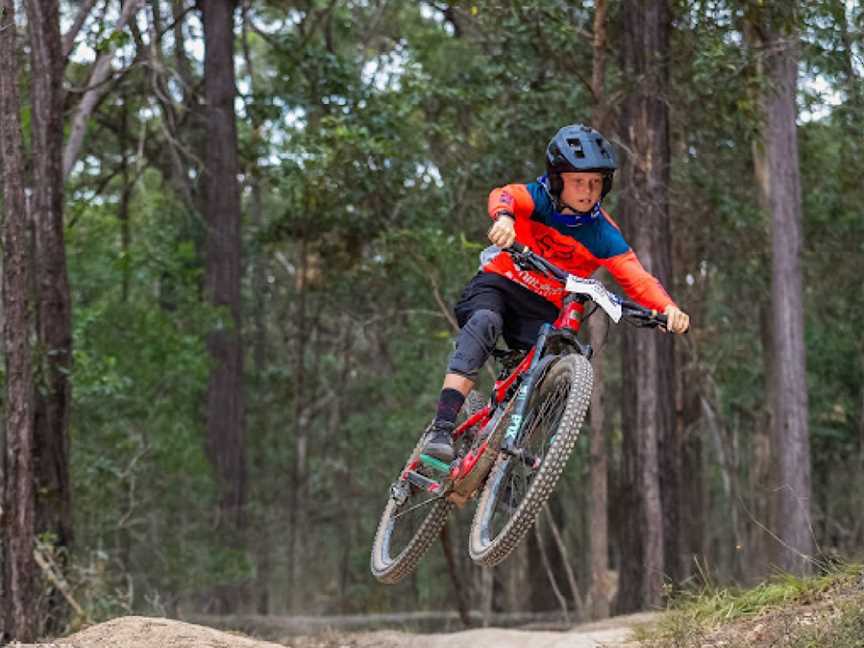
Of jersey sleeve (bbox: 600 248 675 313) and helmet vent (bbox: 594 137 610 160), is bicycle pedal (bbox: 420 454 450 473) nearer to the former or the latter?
jersey sleeve (bbox: 600 248 675 313)

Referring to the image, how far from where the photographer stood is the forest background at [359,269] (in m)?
13.4

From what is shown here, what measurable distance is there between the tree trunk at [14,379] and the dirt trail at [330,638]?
2.31 metres

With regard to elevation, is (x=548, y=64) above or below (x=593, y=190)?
above

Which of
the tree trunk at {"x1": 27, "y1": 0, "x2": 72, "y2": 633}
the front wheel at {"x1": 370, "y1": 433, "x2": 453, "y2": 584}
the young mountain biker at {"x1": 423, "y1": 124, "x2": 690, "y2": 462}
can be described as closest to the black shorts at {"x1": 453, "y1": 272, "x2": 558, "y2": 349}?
the young mountain biker at {"x1": 423, "y1": 124, "x2": 690, "y2": 462}

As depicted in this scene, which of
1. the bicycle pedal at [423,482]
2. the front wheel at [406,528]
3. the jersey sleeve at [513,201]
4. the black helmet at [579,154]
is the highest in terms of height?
the black helmet at [579,154]

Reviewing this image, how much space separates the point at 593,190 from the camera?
719 cm

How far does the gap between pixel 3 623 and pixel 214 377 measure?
10.9 metres

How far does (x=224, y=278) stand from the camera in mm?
22031

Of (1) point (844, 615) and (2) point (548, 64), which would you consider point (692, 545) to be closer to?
(2) point (548, 64)

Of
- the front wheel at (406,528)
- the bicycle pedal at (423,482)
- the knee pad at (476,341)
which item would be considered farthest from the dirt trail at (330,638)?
the knee pad at (476,341)

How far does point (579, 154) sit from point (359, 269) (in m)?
16.8

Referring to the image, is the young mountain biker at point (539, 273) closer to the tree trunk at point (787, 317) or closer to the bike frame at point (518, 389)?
the bike frame at point (518, 389)

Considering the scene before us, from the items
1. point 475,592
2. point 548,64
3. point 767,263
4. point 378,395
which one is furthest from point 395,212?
point 475,592

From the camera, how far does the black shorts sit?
7551 millimetres
